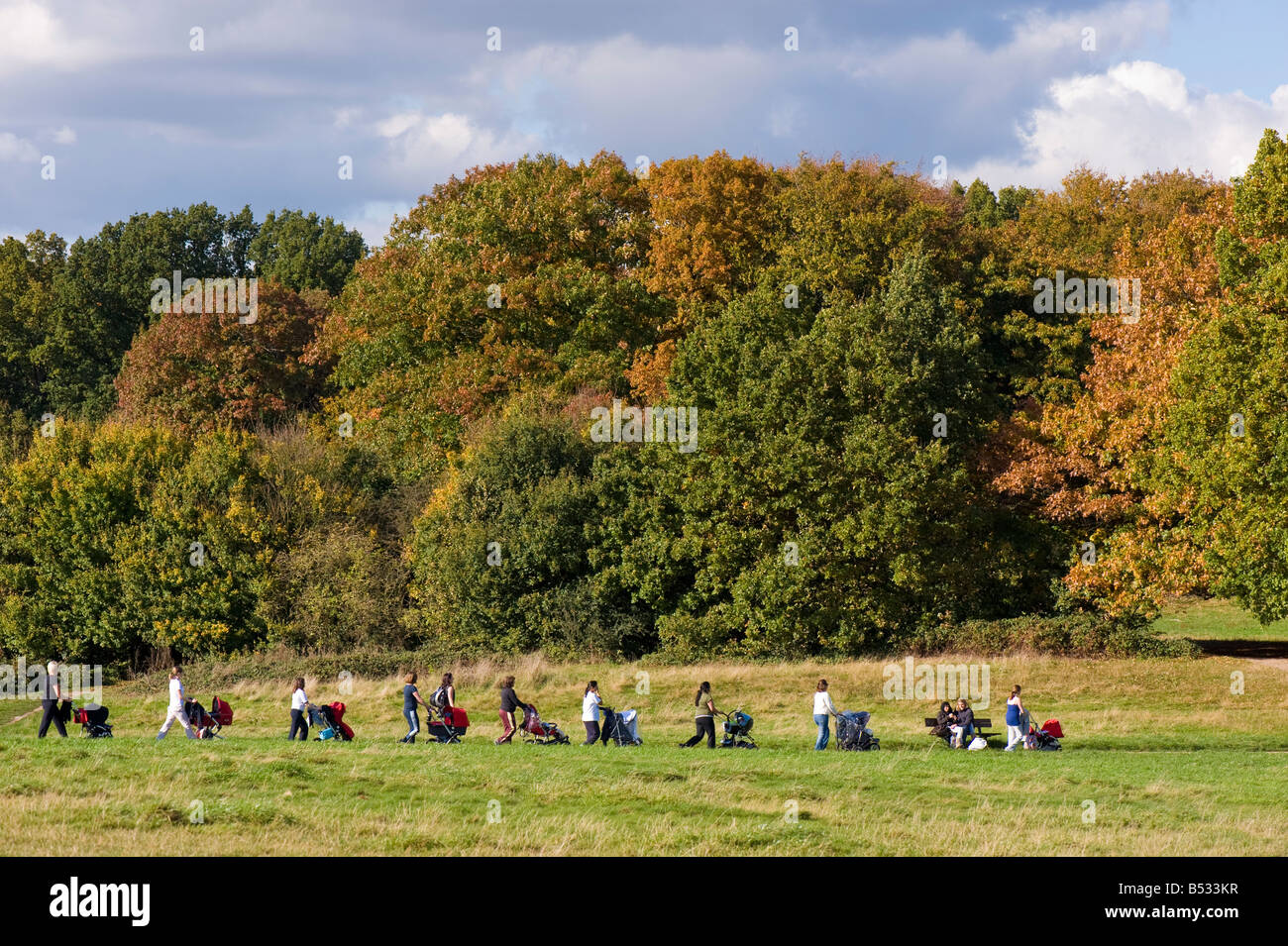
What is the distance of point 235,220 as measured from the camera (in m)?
103

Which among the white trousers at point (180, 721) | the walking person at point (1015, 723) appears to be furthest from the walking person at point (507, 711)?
the walking person at point (1015, 723)

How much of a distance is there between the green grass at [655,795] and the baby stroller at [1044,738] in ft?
2.31

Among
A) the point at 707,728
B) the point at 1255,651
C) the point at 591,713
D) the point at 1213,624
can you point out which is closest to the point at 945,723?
the point at 707,728

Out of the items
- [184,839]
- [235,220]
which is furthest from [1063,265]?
[235,220]

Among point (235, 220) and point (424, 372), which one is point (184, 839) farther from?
point (235, 220)

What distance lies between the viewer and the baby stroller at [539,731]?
28.6 meters

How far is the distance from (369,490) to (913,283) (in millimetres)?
23507

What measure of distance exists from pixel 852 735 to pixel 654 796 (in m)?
9.03

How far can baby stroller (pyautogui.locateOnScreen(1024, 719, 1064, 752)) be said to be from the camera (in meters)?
29.9

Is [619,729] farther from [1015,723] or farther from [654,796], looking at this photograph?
[654,796]

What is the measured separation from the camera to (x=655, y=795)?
20.7m

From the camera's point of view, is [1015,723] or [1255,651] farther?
[1255,651]

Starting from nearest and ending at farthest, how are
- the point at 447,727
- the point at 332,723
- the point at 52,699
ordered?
the point at 447,727 → the point at 52,699 → the point at 332,723

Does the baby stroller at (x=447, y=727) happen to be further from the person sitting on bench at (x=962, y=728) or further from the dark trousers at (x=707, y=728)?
the person sitting on bench at (x=962, y=728)
